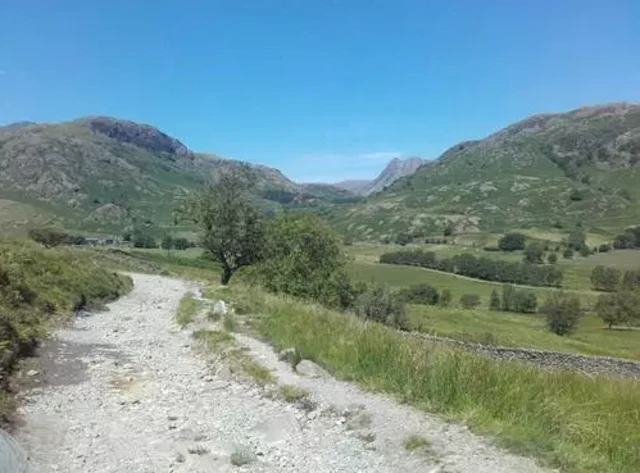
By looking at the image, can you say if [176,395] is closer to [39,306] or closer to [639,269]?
[39,306]

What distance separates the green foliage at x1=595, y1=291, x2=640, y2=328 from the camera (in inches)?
5221

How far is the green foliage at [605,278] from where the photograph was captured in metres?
187

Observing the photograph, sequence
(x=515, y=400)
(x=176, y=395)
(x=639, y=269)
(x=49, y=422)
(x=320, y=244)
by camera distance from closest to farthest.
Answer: (x=515, y=400) → (x=49, y=422) → (x=176, y=395) → (x=320, y=244) → (x=639, y=269)

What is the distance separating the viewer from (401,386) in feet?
35.7

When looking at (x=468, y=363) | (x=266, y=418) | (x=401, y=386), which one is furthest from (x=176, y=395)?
(x=468, y=363)

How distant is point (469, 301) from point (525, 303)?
14.5 meters

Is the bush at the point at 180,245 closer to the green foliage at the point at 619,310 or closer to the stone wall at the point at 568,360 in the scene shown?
the green foliage at the point at 619,310

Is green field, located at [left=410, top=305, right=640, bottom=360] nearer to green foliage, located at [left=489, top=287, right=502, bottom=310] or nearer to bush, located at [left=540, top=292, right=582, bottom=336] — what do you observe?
bush, located at [left=540, top=292, right=582, bottom=336]

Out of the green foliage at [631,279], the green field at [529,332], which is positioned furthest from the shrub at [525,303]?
the green foliage at [631,279]

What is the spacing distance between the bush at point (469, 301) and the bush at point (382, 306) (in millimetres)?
74296

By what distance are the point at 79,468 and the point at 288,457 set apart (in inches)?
113

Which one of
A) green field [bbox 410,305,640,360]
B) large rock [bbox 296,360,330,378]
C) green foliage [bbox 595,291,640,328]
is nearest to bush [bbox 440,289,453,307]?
green field [bbox 410,305,640,360]

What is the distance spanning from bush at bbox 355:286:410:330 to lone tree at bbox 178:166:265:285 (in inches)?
527

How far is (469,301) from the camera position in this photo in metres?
154
